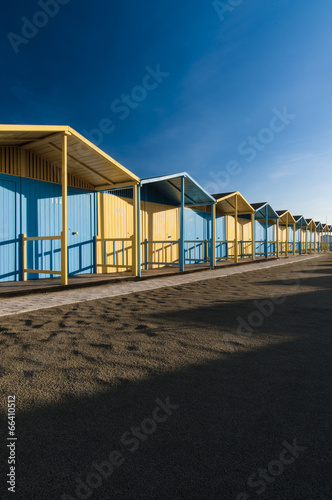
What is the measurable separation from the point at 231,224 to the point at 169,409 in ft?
65.1

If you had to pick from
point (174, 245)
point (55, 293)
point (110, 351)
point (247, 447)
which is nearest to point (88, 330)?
point (110, 351)

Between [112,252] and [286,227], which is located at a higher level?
[286,227]

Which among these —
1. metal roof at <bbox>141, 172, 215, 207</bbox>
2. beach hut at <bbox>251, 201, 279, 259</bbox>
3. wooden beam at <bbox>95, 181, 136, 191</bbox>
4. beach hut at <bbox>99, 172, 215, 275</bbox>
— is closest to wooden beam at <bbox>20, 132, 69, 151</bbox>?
wooden beam at <bbox>95, 181, 136, 191</bbox>

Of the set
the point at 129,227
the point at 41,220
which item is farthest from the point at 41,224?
the point at 129,227

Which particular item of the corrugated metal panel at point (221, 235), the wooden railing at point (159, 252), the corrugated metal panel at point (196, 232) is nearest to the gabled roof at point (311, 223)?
the corrugated metal panel at point (221, 235)

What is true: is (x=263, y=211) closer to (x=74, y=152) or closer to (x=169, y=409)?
(x=74, y=152)

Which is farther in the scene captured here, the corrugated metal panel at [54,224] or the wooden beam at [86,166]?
the corrugated metal panel at [54,224]

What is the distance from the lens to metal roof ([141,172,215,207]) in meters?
12.3

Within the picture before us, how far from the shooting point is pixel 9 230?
8.45 metres

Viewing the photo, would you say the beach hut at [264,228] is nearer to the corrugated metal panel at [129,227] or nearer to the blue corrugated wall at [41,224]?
the corrugated metal panel at [129,227]

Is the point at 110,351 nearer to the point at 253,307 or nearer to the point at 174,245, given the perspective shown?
the point at 253,307

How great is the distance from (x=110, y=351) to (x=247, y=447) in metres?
1.82

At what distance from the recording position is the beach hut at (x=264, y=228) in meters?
20.9

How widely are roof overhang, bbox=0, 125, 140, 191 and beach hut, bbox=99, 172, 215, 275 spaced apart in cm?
87
